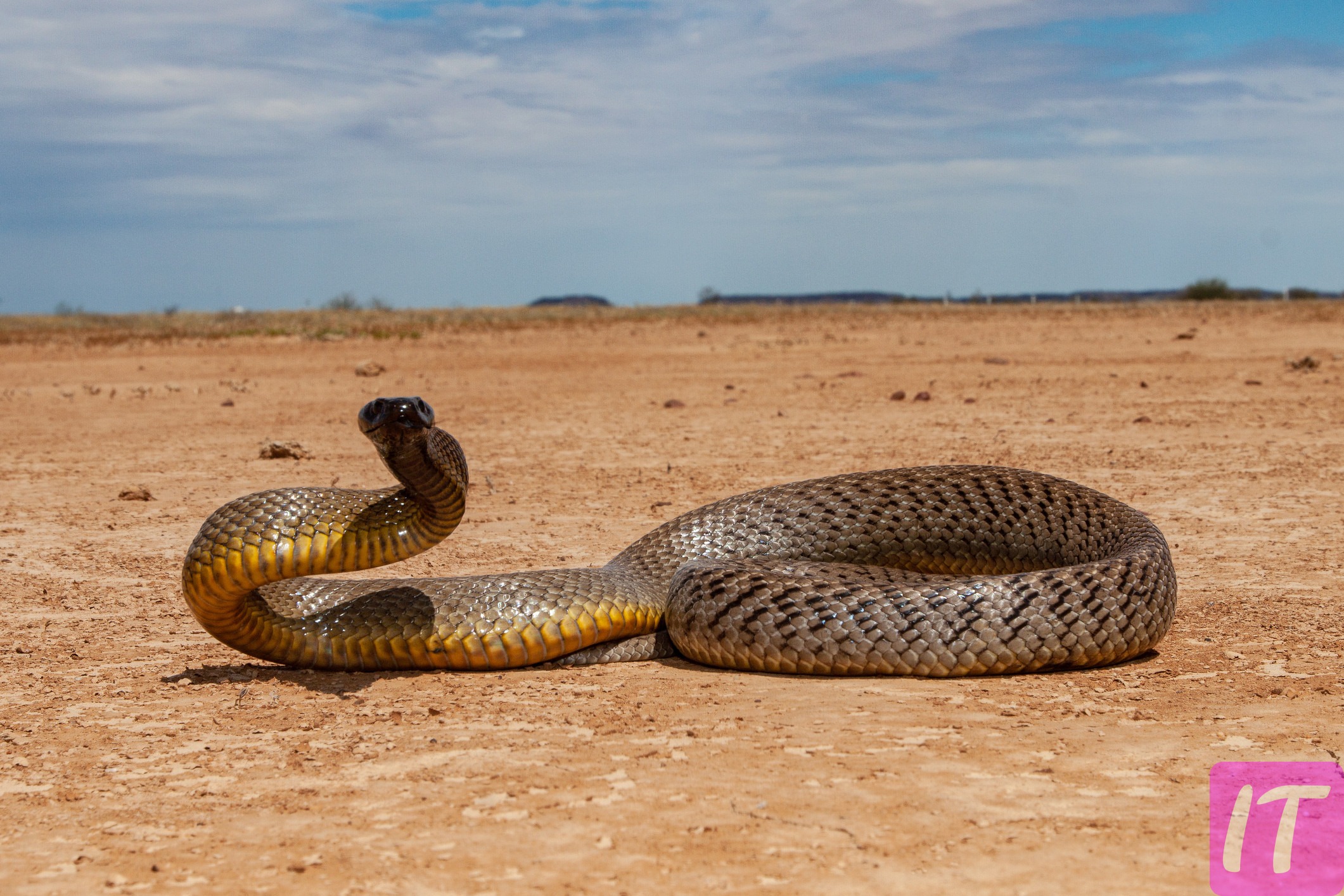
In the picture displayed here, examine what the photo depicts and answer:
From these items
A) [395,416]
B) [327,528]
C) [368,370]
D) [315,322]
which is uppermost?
[315,322]

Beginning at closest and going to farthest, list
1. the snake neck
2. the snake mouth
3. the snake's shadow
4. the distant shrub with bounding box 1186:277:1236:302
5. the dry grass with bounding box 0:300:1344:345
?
the snake mouth → the snake neck → the snake's shadow → the dry grass with bounding box 0:300:1344:345 → the distant shrub with bounding box 1186:277:1236:302

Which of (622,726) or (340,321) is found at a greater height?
(340,321)

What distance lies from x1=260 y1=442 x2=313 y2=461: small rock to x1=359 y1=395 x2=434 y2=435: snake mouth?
26.7 feet

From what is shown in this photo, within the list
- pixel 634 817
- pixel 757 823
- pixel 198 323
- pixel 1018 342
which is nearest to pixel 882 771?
pixel 757 823

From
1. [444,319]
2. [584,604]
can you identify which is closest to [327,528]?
[584,604]

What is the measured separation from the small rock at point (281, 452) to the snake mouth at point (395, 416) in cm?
814

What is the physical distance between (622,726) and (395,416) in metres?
1.44

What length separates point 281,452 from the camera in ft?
41.5

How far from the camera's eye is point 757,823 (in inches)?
150

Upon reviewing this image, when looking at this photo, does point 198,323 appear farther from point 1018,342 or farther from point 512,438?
point 512,438

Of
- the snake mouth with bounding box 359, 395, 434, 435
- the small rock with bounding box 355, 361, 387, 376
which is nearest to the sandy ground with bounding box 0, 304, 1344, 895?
the snake mouth with bounding box 359, 395, 434, 435

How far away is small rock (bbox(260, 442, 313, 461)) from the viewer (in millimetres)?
12633

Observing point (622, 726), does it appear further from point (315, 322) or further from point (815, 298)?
point (815, 298)

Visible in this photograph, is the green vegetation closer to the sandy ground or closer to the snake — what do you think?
the sandy ground
